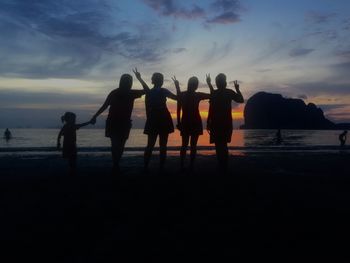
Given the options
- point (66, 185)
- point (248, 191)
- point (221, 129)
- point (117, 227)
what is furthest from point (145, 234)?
point (221, 129)

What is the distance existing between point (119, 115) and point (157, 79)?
1209 mm

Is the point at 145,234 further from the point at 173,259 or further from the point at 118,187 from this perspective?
the point at 118,187

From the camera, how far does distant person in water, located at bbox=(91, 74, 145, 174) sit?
8.33m

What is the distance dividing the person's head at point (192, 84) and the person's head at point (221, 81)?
1.63ft

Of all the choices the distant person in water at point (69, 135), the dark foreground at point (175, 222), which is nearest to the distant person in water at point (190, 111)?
the dark foreground at point (175, 222)

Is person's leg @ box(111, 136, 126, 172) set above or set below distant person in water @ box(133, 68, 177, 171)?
below

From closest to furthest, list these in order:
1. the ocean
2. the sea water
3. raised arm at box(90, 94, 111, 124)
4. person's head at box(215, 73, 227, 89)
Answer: raised arm at box(90, 94, 111, 124)
person's head at box(215, 73, 227, 89)
the ocean
the sea water

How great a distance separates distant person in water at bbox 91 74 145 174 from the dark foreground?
5.29 ft

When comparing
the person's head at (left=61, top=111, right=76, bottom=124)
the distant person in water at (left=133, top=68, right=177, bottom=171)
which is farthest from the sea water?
the distant person in water at (left=133, top=68, right=177, bottom=171)

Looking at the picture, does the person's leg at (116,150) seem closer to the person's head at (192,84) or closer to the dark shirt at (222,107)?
the person's head at (192,84)

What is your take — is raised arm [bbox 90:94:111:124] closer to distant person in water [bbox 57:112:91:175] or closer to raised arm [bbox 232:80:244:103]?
distant person in water [bbox 57:112:91:175]

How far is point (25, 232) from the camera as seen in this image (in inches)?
146

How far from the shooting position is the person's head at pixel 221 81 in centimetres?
878

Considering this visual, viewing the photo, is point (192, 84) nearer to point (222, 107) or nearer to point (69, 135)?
point (222, 107)
